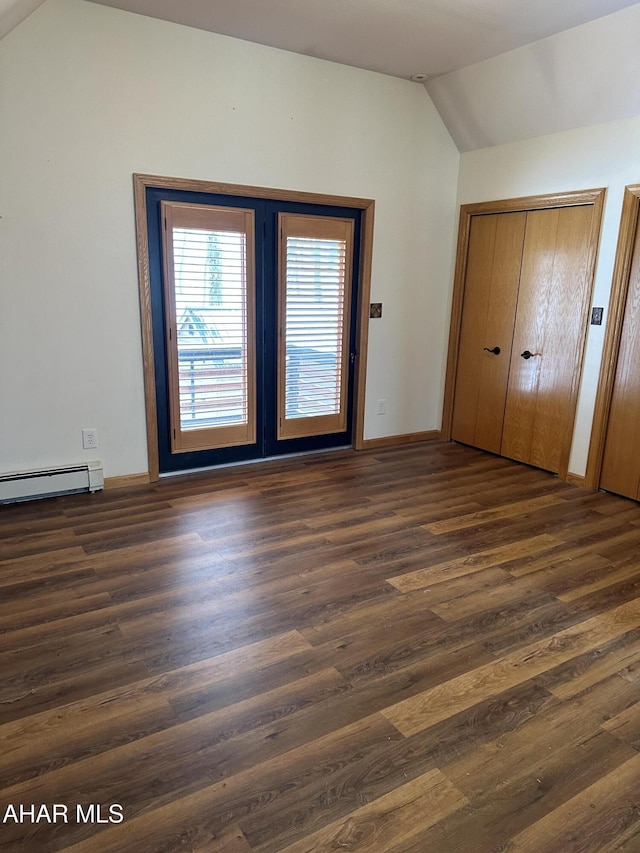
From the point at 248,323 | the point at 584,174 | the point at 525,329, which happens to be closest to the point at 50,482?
the point at 248,323

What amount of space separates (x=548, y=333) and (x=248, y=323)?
92.8 inches

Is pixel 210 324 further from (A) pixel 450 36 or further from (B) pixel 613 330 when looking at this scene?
(B) pixel 613 330

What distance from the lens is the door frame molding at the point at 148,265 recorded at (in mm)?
3770

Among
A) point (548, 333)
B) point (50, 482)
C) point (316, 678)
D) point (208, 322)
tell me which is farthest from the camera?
point (548, 333)

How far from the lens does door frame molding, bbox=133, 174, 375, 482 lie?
3770 millimetres

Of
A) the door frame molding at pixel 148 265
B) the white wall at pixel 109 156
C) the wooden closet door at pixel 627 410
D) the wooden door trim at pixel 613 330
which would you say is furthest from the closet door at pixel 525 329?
the white wall at pixel 109 156

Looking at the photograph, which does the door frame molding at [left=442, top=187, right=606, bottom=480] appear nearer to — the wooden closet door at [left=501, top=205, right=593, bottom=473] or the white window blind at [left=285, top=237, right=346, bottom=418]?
the wooden closet door at [left=501, top=205, right=593, bottom=473]

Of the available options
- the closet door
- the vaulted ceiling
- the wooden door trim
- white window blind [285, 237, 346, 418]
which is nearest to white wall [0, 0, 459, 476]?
the vaulted ceiling

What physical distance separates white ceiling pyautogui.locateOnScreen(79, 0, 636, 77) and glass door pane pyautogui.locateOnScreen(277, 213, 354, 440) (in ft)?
3.78

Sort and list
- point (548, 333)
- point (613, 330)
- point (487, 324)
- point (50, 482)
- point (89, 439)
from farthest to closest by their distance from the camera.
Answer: point (487, 324) → point (548, 333) → point (613, 330) → point (89, 439) → point (50, 482)

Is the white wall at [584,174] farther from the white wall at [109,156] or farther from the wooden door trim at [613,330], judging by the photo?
the white wall at [109,156]

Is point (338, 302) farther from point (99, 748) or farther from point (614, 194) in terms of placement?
point (99, 748)

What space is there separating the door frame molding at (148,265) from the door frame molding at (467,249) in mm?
936

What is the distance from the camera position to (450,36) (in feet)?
12.0
